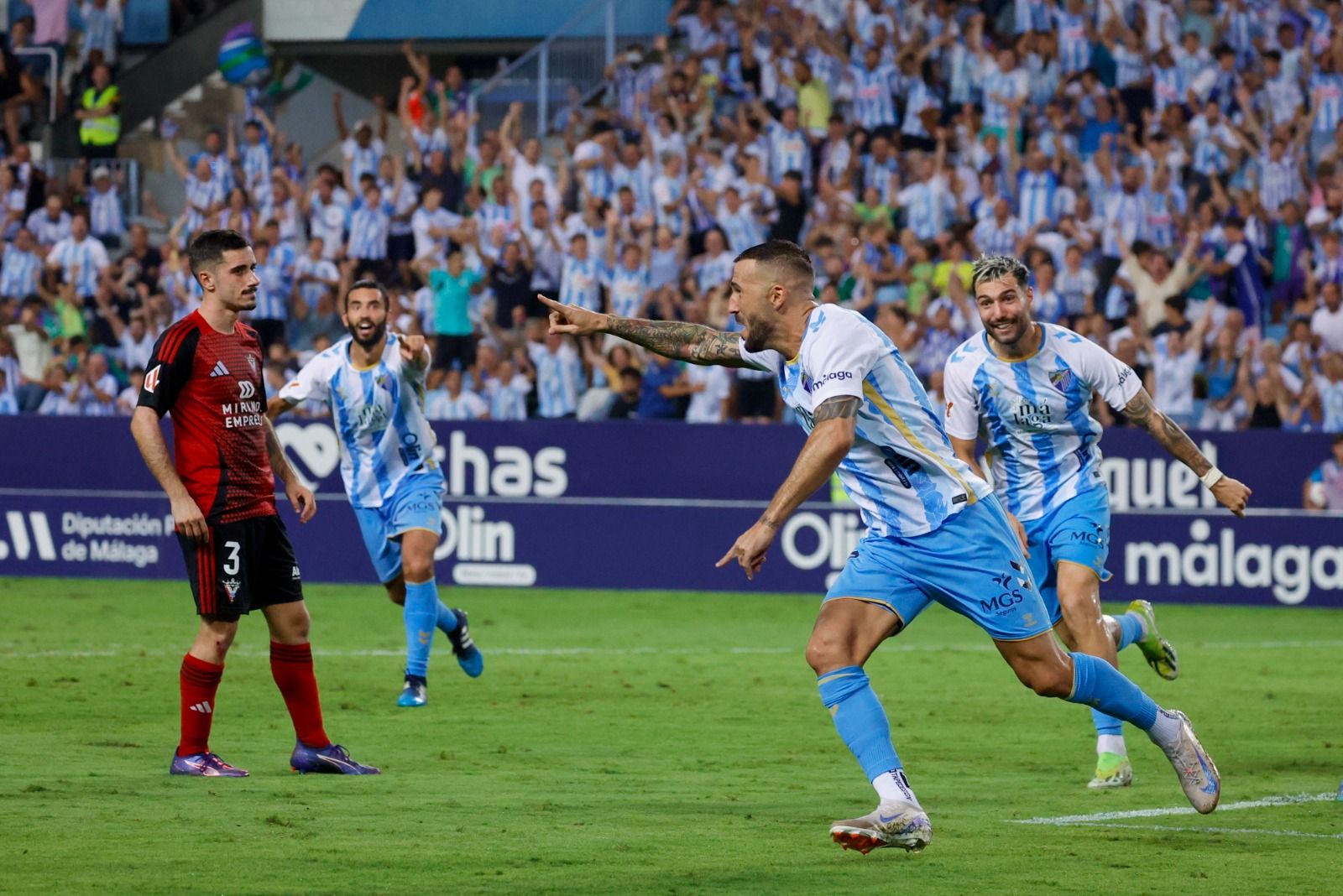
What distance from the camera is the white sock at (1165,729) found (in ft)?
24.3

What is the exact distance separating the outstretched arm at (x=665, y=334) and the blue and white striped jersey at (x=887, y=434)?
1.36 ft

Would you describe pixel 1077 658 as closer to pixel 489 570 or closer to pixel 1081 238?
pixel 489 570

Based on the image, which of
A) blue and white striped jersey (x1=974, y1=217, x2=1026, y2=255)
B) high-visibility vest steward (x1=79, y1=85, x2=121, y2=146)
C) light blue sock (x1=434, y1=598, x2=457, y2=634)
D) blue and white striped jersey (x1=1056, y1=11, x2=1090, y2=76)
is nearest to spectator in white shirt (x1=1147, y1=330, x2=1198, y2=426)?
blue and white striped jersey (x1=974, y1=217, x2=1026, y2=255)

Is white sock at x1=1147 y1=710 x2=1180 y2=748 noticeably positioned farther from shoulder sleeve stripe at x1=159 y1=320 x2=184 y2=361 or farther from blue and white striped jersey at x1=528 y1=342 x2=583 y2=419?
blue and white striped jersey at x1=528 y1=342 x2=583 y2=419

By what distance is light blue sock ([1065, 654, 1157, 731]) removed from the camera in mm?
7172

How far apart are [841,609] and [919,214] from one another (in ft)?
50.2

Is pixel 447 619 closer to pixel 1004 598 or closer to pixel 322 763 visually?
pixel 322 763

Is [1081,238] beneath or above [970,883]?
above

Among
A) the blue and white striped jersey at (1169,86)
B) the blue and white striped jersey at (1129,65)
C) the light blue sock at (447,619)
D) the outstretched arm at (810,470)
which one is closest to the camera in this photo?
the outstretched arm at (810,470)

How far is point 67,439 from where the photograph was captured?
19.3 m

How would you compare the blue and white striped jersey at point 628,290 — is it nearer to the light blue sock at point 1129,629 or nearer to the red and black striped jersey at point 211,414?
the light blue sock at point 1129,629

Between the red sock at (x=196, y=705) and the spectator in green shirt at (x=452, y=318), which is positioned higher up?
the spectator in green shirt at (x=452, y=318)

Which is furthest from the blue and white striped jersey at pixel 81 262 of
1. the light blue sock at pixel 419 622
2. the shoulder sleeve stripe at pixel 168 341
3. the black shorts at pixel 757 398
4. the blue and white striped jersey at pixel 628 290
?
the shoulder sleeve stripe at pixel 168 341

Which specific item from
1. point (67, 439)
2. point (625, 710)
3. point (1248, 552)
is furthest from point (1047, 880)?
point (67, 439)
